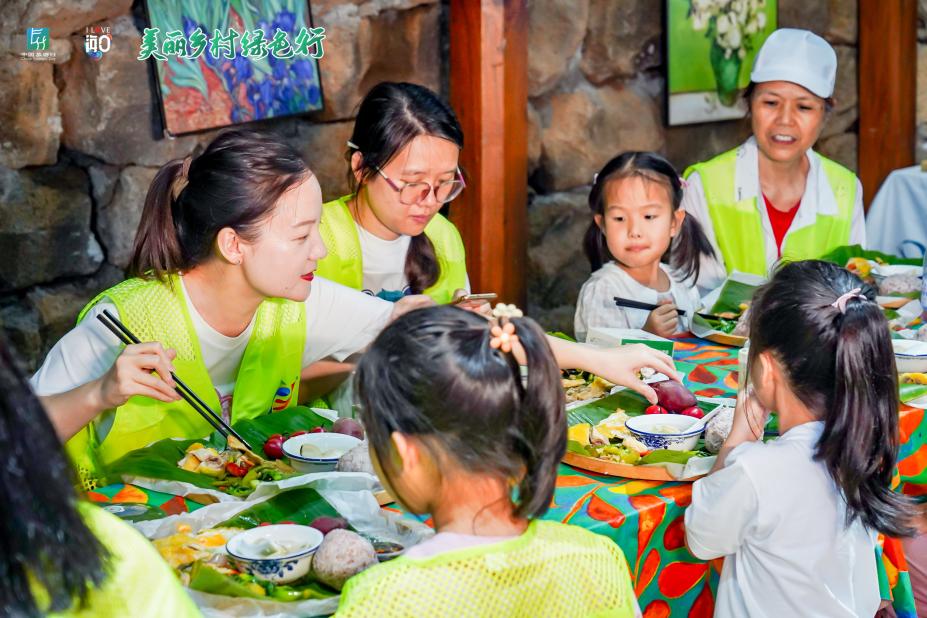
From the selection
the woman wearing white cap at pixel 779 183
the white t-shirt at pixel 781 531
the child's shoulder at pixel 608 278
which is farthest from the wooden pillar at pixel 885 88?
the white t-shirt at pixel 781 531

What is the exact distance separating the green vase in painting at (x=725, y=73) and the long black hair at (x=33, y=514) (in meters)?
4.72

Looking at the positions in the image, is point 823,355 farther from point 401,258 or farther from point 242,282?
point 401,258

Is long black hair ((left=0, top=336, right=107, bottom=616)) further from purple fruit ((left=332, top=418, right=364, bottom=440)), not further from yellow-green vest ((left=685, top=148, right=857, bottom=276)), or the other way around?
yellow-green vest ((left=685, top=148, right=857, bottom=276))

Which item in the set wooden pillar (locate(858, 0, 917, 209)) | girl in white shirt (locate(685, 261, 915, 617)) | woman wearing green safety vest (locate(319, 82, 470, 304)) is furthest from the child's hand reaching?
wooden pillar (locate(858, 0, 917, 209))

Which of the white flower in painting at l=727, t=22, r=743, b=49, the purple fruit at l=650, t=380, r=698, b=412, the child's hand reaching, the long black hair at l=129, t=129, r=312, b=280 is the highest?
the white flower in painting at l=727, t=22, r=743, b=49

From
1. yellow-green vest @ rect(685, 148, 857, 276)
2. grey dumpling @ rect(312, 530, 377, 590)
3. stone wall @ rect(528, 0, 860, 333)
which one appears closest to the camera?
grey dumpling @ rect(312, 530, 377, 590)

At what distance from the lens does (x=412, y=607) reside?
154cm

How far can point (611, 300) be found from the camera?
3.51 m

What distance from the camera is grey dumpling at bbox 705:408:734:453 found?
2.29m

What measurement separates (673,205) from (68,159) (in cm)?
187

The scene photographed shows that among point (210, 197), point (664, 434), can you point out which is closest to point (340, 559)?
point (664, 434)

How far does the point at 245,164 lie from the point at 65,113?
1.24 meters

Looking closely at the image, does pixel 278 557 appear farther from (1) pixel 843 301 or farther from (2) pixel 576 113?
(2) pixel 576 113

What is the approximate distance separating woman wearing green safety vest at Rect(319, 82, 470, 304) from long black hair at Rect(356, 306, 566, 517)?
171 centimetres
